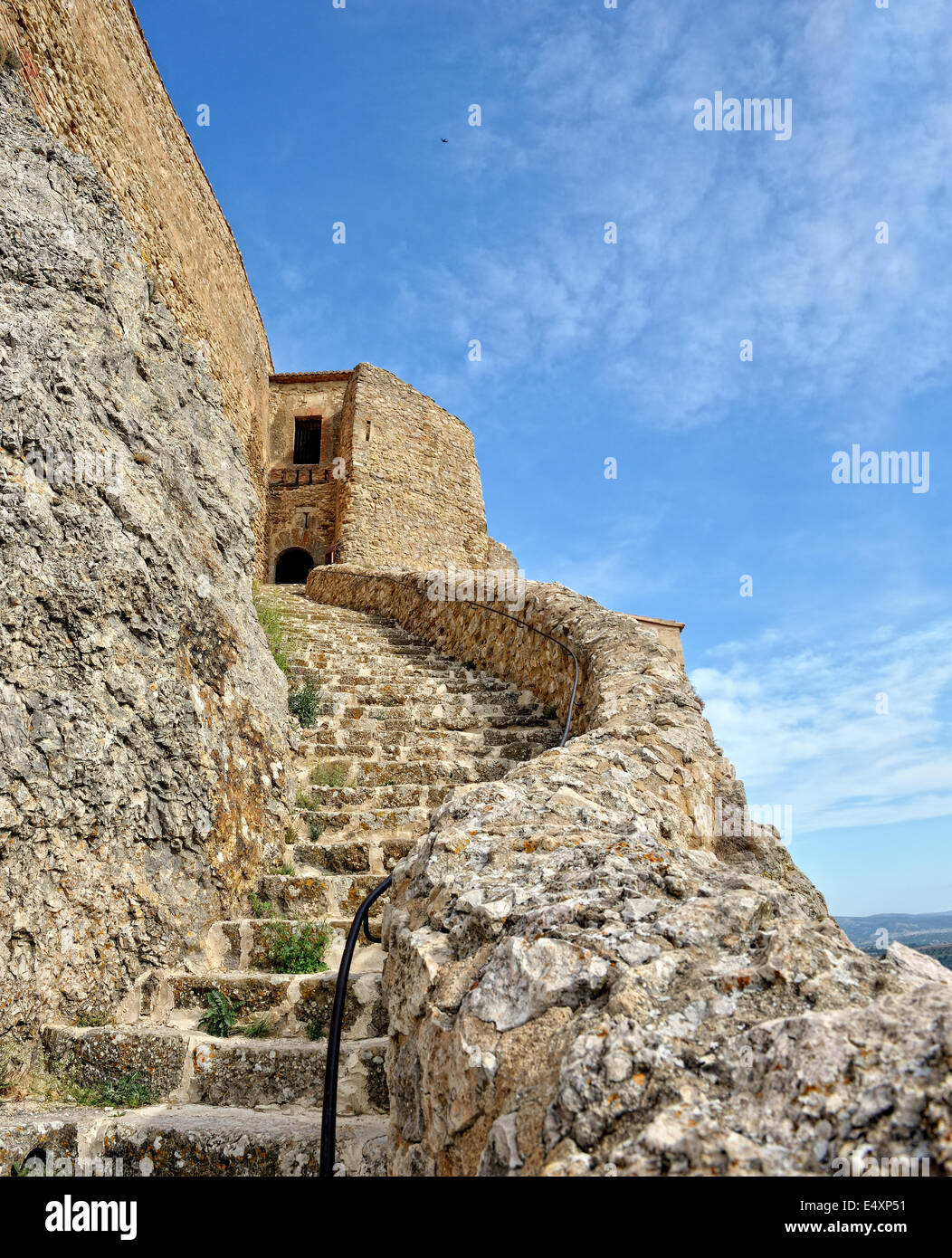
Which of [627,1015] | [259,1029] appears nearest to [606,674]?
[259,1029]

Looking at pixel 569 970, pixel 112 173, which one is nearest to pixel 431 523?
pixel 112 173

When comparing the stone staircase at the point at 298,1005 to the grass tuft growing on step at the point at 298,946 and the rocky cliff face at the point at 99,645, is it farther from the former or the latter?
the rocky cliff face at the point at 99,645

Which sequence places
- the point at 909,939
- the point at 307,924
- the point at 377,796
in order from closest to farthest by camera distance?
the point at 307,924 < the point at 377,796 < the point at 909,939

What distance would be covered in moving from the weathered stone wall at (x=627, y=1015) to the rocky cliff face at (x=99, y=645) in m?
1.33

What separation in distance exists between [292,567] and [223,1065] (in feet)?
57.6

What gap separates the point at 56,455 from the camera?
3.39m

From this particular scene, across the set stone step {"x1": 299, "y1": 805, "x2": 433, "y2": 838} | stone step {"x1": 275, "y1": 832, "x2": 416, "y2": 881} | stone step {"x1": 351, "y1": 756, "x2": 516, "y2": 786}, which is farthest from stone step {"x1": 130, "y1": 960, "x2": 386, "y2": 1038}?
stone step {"x1": 351, "y1": 756, "x2": 516, "y2": 786}

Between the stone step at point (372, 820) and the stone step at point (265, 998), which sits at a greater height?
the stone step at point (372, 820)

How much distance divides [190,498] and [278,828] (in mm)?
A: 2113

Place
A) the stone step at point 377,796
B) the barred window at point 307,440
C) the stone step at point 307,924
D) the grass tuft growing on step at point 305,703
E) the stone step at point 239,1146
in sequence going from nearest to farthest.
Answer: the stone step at point 239,1146 → the stone step at point 307,924 → the stone step at point 377,796 → the grass tuft growing on step at point 305,703 → the barred window at point 307,440

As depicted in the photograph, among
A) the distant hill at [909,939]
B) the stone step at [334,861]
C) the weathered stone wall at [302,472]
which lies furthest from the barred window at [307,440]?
the stone step at [334,861]

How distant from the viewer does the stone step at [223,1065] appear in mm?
2566

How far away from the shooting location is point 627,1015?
4.34 ft

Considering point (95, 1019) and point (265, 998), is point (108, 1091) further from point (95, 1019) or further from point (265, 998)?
point (265, 998)
